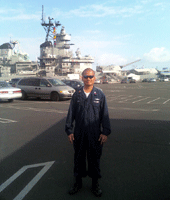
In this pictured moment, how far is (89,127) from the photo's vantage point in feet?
9.85

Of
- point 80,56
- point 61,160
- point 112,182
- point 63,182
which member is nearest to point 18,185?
point 63,182

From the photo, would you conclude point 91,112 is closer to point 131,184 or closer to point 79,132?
point 79,132

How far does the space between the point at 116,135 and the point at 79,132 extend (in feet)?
10.6

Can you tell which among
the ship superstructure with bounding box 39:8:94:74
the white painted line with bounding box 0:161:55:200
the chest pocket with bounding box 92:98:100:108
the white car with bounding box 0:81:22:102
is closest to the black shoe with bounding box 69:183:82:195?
the white painted line with bounding box 0:161:55:200

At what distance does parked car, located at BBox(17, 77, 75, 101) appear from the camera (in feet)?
50.8

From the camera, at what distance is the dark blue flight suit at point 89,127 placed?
3.01 meters

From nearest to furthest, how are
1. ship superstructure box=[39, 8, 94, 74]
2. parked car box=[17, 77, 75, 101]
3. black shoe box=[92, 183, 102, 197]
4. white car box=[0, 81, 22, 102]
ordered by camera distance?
black shoe box=[92, 183, 102, 197]
white car box=[0, 81, 22, 102]
parked car box=[17, 77, 75, 101]
ship superstructure box=[39, 8, 94, 74]

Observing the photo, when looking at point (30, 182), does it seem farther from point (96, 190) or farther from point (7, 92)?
point (7, 92)

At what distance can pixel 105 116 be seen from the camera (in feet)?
10.2

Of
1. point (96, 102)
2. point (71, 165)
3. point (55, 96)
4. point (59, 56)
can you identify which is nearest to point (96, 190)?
point (71, 165)

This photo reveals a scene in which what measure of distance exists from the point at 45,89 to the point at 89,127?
13.3 meters

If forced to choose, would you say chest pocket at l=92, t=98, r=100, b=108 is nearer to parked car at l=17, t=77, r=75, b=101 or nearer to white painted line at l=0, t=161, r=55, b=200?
white painted line at l=0, t=161, r=55, b=200

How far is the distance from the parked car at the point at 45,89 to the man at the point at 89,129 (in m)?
12.3

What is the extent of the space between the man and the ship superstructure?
62.2 meters
